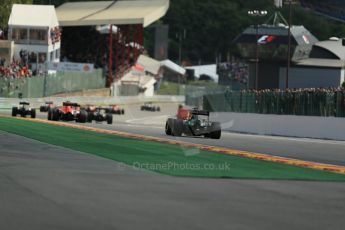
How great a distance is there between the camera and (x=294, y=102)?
34938 mm

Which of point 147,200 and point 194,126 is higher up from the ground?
point 194,126

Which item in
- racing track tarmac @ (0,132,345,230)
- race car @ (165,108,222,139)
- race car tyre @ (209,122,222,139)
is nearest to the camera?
racing track tarmac @ (0,132,345,230)

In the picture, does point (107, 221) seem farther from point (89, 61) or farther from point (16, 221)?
point (89, 61)

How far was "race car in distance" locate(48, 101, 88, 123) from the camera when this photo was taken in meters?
37.4

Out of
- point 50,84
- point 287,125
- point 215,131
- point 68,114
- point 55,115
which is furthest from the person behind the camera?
point 50,84

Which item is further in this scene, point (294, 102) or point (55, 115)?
point (55, 115)

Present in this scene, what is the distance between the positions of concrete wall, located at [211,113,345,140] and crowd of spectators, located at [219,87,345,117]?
0.89 feet

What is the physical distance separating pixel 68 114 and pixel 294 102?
1074 centimetres

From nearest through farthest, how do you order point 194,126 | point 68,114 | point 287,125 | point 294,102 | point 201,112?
point 201,112
point 194,126
point 294,102
point 287,125
point 68,114

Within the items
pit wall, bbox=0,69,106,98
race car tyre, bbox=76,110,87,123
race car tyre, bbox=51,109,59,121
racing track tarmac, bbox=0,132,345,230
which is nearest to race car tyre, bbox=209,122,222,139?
race car tyre, bbox=76,110,87,123

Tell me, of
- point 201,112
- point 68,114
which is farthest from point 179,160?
point 68,114

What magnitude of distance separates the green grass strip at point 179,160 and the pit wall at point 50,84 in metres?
34.7

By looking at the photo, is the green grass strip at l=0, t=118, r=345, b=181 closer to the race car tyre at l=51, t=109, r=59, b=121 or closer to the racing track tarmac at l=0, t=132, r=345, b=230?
the racing track tarmac at l=0, t=132, r=345, b=230

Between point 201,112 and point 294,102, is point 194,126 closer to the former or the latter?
point 201,112
